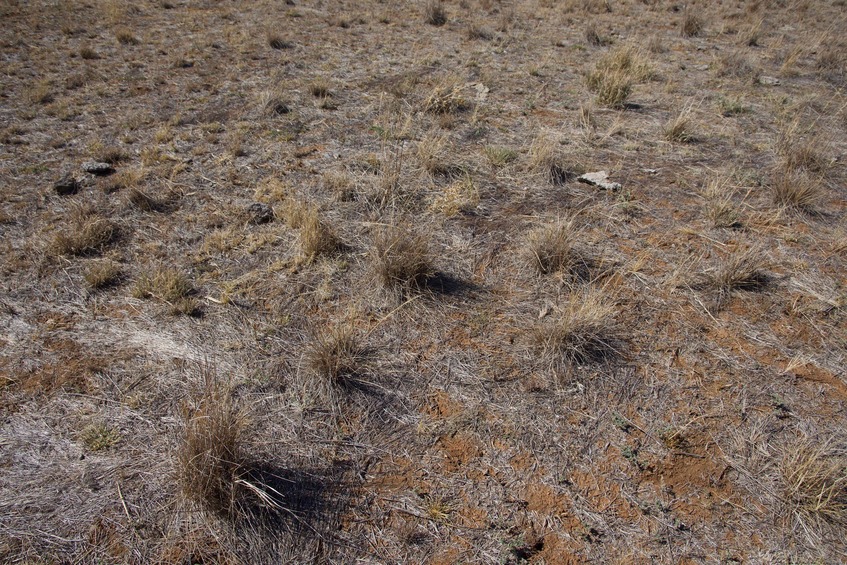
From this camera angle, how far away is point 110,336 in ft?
11.1

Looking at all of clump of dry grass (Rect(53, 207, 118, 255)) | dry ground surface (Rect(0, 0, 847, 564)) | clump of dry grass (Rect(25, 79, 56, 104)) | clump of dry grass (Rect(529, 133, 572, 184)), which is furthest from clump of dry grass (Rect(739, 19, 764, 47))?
clump of dry grass (Rect(25, 79, 56, 104))

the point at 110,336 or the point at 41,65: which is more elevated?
the point at 41,65

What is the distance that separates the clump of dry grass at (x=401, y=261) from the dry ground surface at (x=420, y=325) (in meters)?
0.02

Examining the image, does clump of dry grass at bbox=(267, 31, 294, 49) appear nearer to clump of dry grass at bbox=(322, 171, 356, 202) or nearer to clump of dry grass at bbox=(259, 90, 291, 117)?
clump of dry grass at bbox=(259, 90, 291, 117)

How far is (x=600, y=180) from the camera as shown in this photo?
501 cm

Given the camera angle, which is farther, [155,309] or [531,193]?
[531,193]

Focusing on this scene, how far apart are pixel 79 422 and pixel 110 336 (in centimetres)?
72

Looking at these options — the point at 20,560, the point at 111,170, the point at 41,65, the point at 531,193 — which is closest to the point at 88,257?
the point at 111,170

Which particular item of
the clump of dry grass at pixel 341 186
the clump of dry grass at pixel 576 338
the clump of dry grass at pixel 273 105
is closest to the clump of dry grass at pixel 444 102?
the clump of dry grass at pixel 273 105

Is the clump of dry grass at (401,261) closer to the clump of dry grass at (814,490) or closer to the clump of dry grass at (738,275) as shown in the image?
the clump of dry grass at (738,275)

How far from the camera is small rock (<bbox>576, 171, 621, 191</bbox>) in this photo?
4.91m

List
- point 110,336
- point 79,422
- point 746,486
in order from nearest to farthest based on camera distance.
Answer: point 746,486 → point 79,422 → point 110,336

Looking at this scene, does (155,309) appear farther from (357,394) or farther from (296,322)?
(357,394)

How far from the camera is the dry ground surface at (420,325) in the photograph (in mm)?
2432
